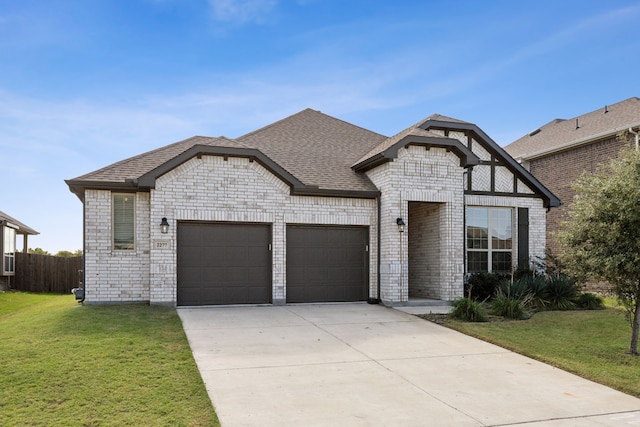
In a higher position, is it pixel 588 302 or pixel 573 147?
pixel 573 147

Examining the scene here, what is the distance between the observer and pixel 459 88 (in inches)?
623

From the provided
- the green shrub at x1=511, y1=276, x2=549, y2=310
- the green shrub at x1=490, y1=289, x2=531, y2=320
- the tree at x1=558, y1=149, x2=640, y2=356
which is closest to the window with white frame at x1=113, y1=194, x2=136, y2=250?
the green shrub at x1=490, y1=289, x2=531, y2=320

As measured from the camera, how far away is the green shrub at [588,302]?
14.3m

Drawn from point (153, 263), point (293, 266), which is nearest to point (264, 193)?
point (293, 266)

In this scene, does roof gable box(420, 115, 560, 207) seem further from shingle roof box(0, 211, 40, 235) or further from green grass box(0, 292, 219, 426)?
shingle roof box(0, 211, 40, 235)

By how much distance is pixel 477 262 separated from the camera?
1612 cm

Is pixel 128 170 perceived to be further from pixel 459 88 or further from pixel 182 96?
pixel 459 88

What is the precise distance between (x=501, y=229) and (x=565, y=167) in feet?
20.4

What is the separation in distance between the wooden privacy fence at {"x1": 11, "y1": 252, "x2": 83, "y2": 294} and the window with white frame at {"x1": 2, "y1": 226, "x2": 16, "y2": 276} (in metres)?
0.29

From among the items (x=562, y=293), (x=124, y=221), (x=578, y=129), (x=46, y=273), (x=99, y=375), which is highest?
(x=578, y=129)

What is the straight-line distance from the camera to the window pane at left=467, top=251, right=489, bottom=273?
1600 centimetres

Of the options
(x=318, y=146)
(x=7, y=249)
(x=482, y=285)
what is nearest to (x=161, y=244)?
(x=318, y=146)

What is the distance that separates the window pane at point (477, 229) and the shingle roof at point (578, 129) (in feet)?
20.2

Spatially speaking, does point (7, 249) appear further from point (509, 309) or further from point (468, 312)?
point (509, 309)
